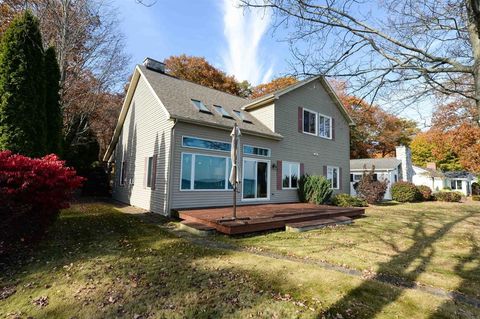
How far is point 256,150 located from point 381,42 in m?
8.26

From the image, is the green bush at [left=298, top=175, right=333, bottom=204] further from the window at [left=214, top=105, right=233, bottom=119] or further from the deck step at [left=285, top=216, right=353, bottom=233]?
the window at [left=214, top=105, right=233, bottom=119]

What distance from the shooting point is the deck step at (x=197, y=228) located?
24.6 feet

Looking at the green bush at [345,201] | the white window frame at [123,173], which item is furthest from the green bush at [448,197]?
the white window frame at [123,173]

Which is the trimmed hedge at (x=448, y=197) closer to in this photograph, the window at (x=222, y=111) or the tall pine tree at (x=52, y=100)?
the window at (x=222, y=111)

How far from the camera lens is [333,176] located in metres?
17.2

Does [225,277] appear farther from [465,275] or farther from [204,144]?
[204,144]

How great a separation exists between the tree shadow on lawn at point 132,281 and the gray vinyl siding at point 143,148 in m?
4.03

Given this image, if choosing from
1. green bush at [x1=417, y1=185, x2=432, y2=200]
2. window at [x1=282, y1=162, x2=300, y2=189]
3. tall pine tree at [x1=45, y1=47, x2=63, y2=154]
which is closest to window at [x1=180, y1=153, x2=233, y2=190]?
window at [x1=282, y1=162, x2=300, y2=189]

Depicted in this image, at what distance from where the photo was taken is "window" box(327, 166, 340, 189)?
55.4ft

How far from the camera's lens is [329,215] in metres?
10.3

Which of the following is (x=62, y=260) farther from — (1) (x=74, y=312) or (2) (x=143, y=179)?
(2) (x=143, y=179)

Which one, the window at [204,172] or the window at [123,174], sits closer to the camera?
the window at [204,172]

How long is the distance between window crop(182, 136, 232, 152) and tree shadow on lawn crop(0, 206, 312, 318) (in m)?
4.56

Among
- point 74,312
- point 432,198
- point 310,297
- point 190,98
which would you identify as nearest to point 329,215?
point 310,297
